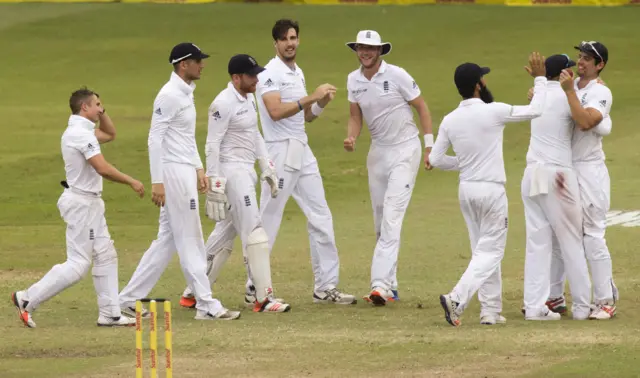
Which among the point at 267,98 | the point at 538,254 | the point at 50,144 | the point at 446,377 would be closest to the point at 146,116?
the point at 50,144

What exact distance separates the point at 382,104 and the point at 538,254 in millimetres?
2455

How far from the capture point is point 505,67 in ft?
101

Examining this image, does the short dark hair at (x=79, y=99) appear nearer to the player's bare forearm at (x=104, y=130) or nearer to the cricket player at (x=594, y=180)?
the player's bare forearm at (x=104, y=130)

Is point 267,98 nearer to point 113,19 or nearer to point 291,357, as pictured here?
point 291,357

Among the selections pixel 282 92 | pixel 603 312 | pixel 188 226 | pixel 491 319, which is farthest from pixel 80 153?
pixel 603 312

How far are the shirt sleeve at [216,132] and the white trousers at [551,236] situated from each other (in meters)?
2.71

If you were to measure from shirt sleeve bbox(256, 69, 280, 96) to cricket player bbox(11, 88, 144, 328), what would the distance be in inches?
80.8

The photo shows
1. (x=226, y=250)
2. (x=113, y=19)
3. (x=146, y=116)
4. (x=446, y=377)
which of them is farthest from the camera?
(x=113, y=19)

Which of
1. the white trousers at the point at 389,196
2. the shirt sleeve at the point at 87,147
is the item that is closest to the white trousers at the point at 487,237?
the white trousers at the point at 389,196

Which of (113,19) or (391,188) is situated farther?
(113,19)

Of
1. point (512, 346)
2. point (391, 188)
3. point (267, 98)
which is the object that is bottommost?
point (512, 346)

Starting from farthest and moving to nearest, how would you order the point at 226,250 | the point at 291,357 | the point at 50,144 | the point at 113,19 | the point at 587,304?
the point at 113,19
the point at 50,144
the point at 226,250
the point at 587,304
the point at 291,357

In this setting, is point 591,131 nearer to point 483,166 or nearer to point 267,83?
point 483,166

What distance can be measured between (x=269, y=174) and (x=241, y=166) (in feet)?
1.26
